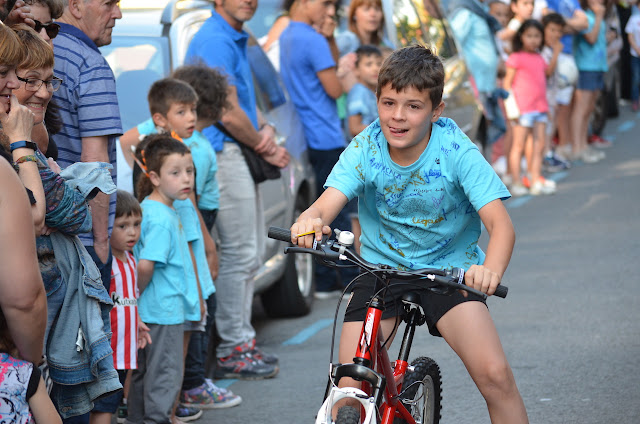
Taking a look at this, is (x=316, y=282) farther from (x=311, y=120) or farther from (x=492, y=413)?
(x=492, y=413)

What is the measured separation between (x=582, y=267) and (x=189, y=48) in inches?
171

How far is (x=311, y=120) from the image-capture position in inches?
349

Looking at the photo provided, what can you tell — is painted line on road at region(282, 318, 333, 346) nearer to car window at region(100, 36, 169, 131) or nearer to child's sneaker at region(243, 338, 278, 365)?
child's sneaker at region(243, 338, 278, 365)

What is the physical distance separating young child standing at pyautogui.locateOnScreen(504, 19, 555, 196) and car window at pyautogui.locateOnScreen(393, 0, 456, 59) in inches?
40.8

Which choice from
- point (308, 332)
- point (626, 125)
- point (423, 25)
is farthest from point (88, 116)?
point (626, 125)

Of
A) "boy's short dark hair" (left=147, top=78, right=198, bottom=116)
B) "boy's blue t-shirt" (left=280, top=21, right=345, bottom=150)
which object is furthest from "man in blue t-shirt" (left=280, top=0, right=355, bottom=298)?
"boy's short dark hair" (left=147, top=78, right=198, bottom=116)

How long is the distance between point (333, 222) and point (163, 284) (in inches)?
143

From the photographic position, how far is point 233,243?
6.70 meters

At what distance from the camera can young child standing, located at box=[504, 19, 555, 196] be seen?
13438 mm

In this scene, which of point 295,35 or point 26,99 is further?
point 295,35

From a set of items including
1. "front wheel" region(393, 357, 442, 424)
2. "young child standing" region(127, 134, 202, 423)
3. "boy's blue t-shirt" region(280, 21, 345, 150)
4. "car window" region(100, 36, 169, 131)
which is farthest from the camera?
"boy's blue t-shirt" region(280, 21, 345, 150)

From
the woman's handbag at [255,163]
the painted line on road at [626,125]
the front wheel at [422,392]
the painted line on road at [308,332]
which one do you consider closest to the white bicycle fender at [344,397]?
the front wheel at [422,392]

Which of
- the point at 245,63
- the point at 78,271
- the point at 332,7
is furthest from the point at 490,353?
the point at 332,7

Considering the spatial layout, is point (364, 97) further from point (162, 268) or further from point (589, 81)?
point (589, 81)
